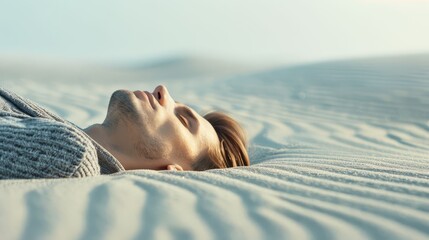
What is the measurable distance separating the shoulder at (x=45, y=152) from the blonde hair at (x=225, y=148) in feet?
3.41

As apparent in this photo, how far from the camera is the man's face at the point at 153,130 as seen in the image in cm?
341

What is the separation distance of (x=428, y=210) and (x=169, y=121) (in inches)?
63.0

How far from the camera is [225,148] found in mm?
3979

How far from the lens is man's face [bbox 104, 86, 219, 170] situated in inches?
134

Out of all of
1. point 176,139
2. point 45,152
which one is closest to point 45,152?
point 45,152

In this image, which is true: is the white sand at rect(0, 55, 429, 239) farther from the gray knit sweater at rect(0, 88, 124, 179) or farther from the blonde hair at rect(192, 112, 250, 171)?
the blonde hair at rect(192, 112, 250, 171)

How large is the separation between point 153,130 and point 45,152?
833 millimetres

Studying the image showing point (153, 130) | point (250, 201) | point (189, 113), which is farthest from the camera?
point (189, 113)

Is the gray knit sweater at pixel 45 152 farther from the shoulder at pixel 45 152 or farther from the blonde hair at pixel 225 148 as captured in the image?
the blonde hair at pixel 225 148

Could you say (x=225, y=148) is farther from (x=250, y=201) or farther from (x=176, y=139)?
(x=250, y=201)

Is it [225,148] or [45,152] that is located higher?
[45,152]

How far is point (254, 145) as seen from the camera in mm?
5105

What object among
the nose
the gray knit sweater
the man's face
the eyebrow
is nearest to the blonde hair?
the man's face

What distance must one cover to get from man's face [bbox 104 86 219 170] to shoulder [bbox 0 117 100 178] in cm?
63
